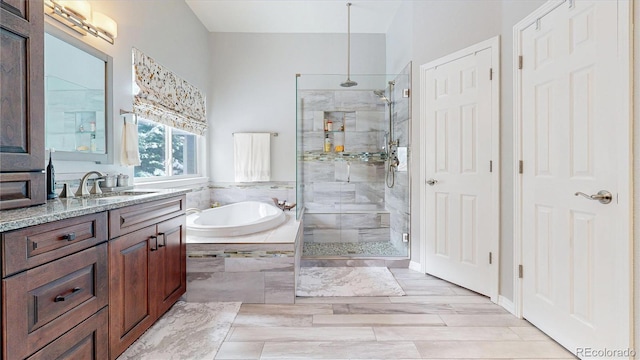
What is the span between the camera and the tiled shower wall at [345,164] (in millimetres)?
3820

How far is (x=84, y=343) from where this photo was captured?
1.28m

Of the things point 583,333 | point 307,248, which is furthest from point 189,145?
point 583,333

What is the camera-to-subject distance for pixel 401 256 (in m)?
3.17

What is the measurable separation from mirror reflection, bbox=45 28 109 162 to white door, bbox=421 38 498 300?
107 inches

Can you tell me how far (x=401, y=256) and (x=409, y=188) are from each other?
29.8 inches

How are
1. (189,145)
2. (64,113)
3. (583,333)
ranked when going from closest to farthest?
(583,333) < (64,113) < (189,145)

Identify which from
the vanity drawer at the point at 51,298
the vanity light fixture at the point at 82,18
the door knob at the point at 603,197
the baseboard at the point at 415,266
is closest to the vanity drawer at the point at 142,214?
the vanity drawer at the point at 51,298

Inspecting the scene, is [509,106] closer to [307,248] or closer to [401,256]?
[401,256]

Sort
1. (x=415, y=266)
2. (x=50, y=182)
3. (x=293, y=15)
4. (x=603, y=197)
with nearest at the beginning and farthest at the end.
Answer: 1. (x=603, y=197)
2. (x=50, y=182)
3. (x=415, y=266)
4. (x=293, y=15)

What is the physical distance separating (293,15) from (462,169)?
2710mm

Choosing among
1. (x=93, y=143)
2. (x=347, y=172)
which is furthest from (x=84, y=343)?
(x=347, y=172)

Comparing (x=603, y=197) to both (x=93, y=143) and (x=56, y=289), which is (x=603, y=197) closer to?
(x=56, y=289)

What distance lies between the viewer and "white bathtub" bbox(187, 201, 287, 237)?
2383 millimetres

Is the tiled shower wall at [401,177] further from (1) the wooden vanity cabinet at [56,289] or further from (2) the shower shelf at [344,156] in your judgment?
(1) the wooden vanity cabinet at [56,289]
